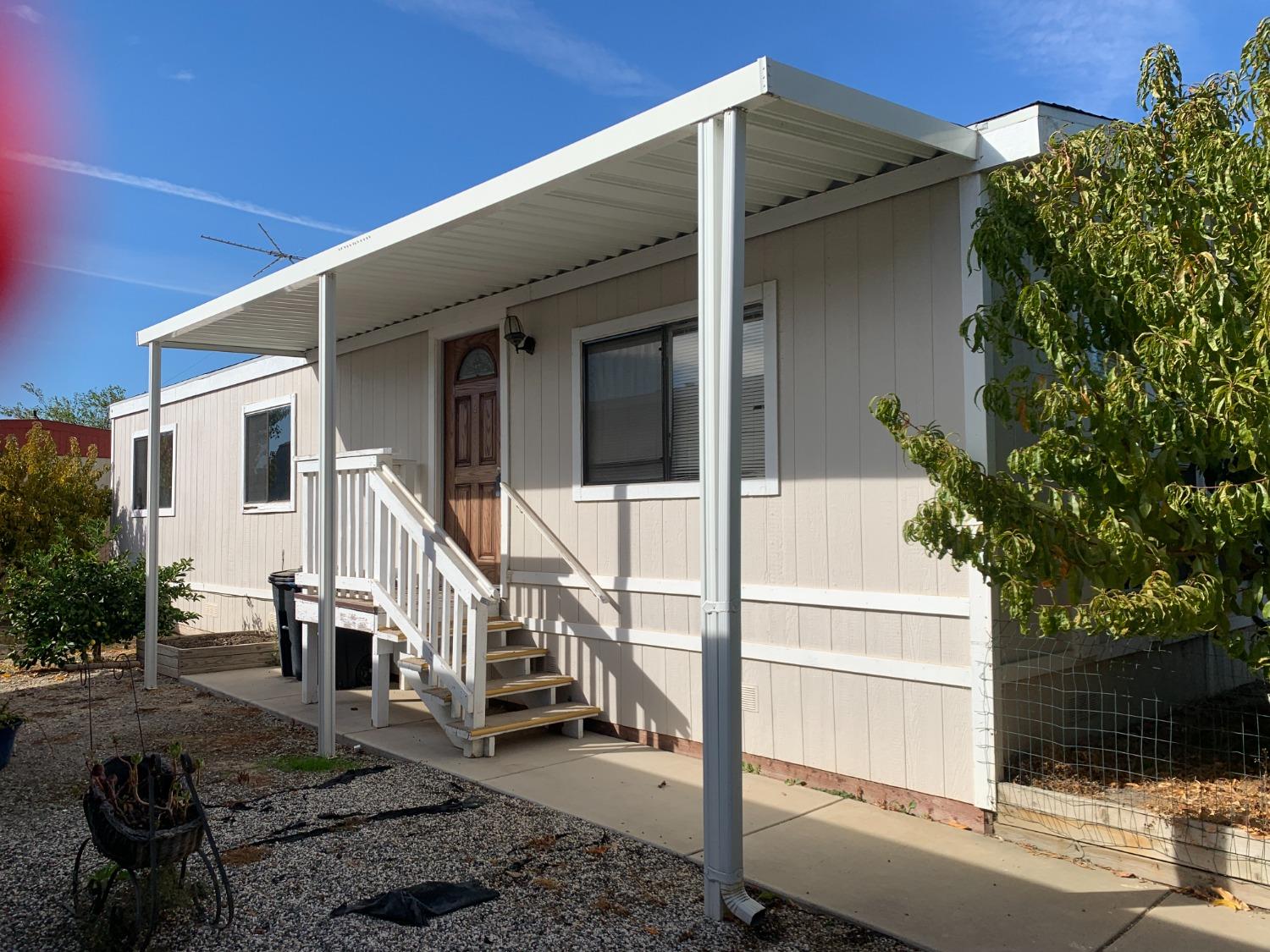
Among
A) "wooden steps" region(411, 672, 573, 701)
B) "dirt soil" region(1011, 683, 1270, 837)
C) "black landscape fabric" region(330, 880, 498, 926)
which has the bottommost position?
"black landscape fabric" region(330, 880, 498, 926)

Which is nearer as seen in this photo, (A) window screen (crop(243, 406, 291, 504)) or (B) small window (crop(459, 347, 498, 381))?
(B) small window (crop(459, 347, 498, 381))

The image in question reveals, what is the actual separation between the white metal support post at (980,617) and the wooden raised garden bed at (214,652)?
21.5ft

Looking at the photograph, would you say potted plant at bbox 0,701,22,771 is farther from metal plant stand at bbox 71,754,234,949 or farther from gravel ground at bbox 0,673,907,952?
metal plant stand at bbox 71,754,234,949

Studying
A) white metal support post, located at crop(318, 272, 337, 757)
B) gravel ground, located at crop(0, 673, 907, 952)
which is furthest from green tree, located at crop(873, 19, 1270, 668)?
white metal support post, located at crop(318, 272, 337, 757)

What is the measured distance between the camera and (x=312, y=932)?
3.21m

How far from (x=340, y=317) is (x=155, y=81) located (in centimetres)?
651

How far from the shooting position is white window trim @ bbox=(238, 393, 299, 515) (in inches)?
359

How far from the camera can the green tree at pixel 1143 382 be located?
2893mm

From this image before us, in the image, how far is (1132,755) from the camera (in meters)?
4.09

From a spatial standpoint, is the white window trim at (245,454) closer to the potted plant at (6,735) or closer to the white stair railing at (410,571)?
the white stair railing at (410,571)

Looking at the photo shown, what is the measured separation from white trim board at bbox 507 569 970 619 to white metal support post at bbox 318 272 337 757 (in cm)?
134

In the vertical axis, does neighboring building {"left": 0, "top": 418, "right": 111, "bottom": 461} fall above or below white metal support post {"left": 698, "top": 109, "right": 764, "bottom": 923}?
above

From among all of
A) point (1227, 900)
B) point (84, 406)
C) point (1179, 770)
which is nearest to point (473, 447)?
point (1179, 770)

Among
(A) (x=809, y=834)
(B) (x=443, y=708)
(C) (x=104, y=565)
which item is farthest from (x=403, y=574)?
(C) (x=104, y=565)
